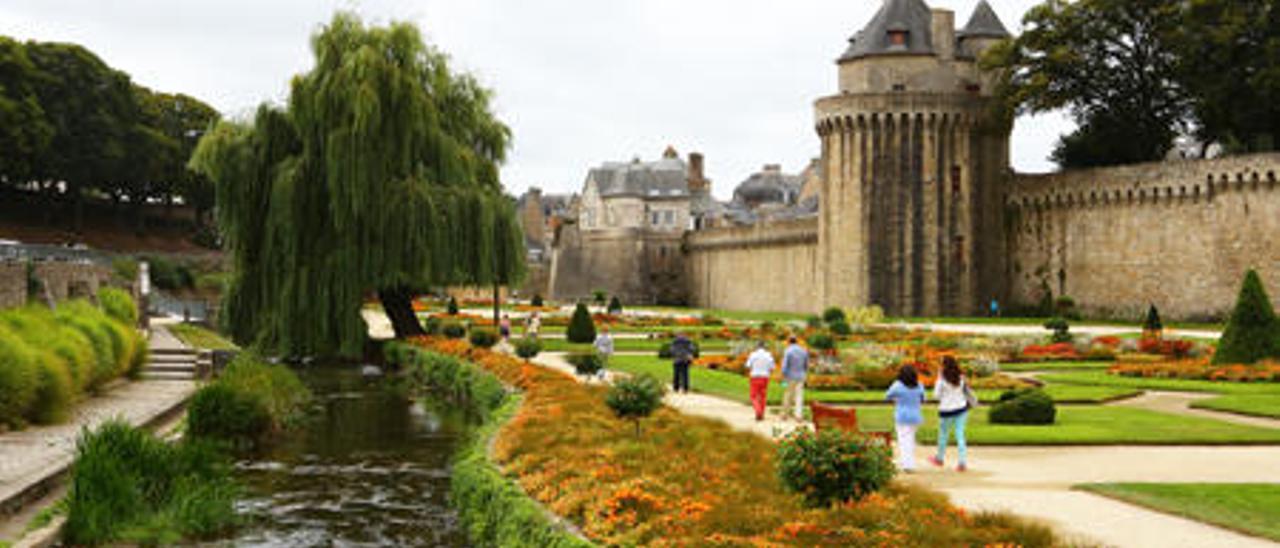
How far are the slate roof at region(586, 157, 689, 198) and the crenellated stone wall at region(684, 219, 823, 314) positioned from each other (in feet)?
23.3

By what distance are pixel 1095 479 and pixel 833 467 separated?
4.64m

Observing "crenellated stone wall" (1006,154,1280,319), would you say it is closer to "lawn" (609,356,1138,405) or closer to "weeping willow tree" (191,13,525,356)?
"lawn" (609,356,1138,405)

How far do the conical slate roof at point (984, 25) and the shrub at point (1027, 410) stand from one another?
156ft

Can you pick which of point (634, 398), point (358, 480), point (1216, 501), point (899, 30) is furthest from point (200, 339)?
point (899, 30)

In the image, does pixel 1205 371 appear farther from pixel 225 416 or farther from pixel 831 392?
pixel 225 416

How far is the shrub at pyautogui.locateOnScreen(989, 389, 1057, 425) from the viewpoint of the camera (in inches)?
751

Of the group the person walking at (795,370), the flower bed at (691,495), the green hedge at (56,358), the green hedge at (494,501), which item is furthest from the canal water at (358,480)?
the person walking at (795,370)

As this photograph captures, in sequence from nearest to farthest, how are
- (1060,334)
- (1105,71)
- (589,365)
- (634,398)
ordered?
(634,398)
(589,365)
(1060,334)
(1105,71)

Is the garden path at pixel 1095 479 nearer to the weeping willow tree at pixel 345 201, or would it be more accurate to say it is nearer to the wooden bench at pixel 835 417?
the wooden bench at pixel 835 417

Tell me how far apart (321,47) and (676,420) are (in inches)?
846

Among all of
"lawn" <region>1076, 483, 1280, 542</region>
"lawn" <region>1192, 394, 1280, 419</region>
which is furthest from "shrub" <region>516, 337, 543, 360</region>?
"lawn" <region>1076, 483, 1280, 542</region>

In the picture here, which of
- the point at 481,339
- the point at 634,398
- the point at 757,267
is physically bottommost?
the point at 634,398

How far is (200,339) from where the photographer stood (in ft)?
117

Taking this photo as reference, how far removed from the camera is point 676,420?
17.2 m
